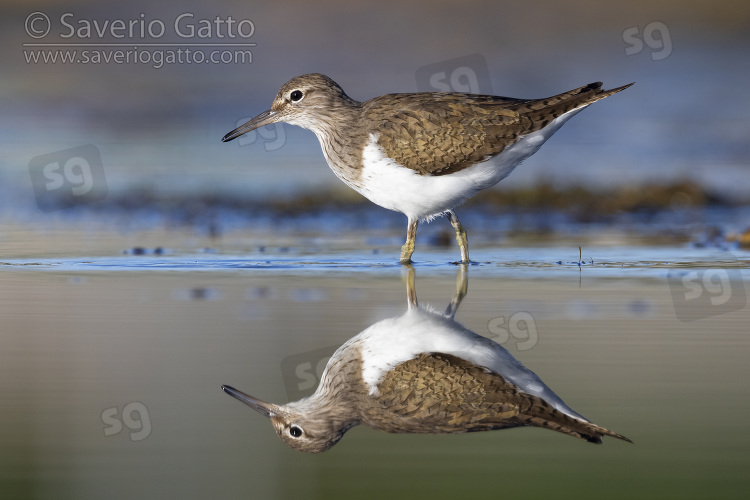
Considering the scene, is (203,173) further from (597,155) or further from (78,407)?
(78,407)

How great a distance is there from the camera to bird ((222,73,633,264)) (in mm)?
7977

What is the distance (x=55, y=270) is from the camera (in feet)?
26.2

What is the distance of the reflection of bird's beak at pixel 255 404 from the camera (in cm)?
443

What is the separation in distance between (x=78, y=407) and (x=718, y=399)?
264 centimetres

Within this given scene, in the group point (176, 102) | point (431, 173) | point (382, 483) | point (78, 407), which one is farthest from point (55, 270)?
point (176, 102)

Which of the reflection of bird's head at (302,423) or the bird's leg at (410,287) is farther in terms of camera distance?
the bird's leg at (410,287)
